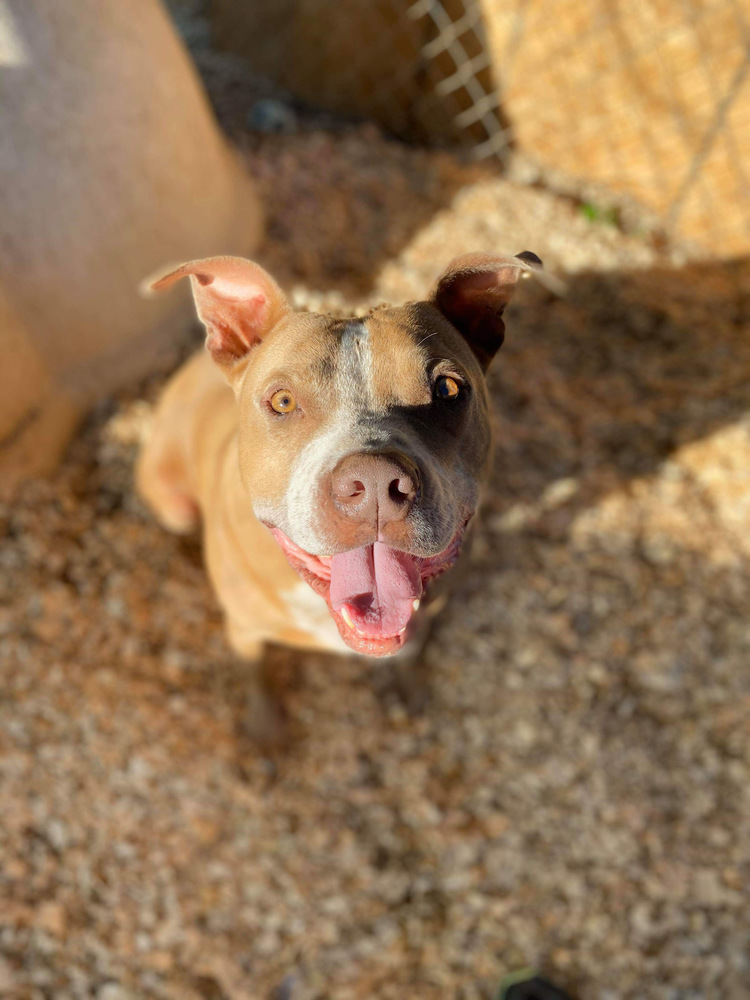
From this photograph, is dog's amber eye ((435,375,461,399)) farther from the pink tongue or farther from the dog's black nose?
the pink tongue

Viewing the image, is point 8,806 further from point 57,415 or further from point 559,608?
point 559,608

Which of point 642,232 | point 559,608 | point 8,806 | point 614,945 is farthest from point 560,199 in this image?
point 8,806

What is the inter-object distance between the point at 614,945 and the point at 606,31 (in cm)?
440

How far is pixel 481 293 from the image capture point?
2039mm

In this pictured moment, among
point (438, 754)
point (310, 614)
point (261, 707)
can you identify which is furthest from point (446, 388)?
point (438, 754)

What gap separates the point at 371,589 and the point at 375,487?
1.26ft

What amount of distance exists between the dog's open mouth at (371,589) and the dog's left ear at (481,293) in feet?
1.87

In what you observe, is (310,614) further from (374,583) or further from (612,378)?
(612,378)

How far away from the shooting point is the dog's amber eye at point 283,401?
1.89 meters

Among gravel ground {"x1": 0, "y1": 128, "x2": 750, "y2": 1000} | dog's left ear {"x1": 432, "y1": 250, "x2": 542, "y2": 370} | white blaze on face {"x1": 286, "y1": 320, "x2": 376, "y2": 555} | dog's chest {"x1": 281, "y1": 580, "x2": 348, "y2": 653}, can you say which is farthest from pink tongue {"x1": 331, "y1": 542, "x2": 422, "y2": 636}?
gravel ground {"x1": 0, "y1": 128, "x2": 750, "y2": 1000}

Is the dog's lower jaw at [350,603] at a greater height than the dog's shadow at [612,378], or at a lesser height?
greater

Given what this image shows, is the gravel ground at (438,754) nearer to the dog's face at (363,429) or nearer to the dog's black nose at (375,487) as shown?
the dog's face at (363,429)

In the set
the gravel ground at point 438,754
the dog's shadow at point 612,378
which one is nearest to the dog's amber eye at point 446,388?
the gravel ground at point 438,754

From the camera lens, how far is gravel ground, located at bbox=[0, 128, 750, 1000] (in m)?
2.79
